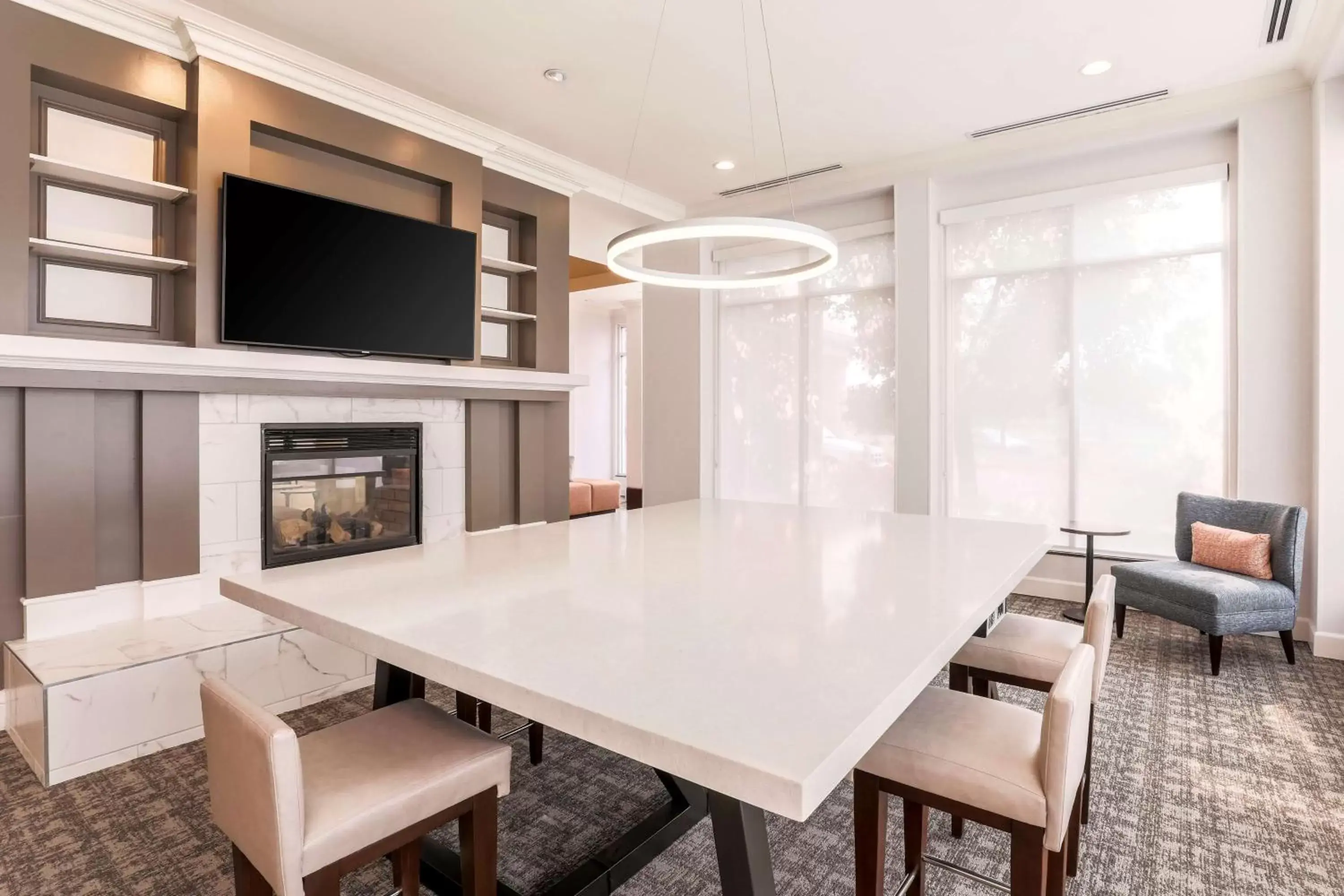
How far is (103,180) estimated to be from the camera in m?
2.98

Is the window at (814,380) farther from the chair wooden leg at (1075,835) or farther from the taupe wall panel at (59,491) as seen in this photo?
the taupe wall panel at (59,491)

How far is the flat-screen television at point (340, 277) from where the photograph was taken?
10.6 feet

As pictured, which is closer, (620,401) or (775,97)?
(775,97)

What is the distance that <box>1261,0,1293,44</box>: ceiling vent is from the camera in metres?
3.13

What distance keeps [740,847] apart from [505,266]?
4.23m

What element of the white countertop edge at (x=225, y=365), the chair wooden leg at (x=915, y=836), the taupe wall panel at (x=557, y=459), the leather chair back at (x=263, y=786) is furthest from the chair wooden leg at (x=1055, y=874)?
the taupe wall panel at (x=557, y=459)

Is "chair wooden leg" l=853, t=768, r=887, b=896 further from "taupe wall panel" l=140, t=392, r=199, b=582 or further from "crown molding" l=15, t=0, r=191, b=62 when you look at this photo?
"crown molding" l=15, t=0, r=191, b=62

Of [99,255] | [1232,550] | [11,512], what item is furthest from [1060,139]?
[11,512]

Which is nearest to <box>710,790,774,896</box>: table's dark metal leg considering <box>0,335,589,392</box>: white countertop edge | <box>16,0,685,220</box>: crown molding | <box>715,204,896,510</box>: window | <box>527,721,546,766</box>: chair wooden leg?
<box>527,721,546,766</box>: chair wooden leg

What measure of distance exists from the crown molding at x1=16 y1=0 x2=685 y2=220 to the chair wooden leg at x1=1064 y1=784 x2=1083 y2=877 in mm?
4243

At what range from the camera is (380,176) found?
402 centimetres

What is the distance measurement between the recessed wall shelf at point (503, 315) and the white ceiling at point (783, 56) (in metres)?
1.14

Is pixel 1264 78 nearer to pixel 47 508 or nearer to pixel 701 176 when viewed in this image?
pixel 701 176

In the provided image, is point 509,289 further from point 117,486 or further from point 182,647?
point 182,647
